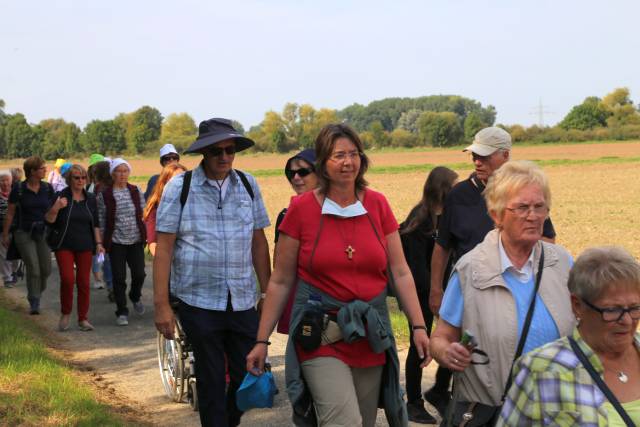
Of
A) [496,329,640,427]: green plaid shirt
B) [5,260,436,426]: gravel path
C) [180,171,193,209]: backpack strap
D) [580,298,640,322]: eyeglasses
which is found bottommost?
[5,260,436,426]: gravel path

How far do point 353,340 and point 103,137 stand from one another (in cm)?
13277

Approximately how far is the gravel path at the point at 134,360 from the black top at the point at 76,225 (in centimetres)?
93

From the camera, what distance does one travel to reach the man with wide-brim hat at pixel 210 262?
16.5 ft

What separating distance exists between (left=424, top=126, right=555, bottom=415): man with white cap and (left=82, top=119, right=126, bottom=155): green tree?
420 ft

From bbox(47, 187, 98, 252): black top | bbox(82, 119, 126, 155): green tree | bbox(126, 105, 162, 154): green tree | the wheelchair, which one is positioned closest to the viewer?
the wheelchair

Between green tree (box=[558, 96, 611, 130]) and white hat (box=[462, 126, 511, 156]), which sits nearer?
white hat (box=[462, 126, 511, 156])

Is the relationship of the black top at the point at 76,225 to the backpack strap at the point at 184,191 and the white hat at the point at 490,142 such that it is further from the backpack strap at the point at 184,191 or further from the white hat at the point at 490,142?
the white hat at the point at 490,142

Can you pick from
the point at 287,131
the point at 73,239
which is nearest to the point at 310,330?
the point at 73,239

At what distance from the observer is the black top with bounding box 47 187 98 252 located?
9.61 m

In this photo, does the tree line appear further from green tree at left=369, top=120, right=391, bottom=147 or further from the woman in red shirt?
the woman in red shirt

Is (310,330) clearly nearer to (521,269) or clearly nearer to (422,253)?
(521,269)

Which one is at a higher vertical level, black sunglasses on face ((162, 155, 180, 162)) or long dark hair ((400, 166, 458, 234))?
black sunglasses on face ((162, 155, 180, 162))

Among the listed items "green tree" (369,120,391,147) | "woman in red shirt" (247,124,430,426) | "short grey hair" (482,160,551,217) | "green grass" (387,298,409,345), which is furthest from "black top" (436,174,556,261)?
"green tree" (369,120,391,147)

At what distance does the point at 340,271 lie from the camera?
418 centimetres
